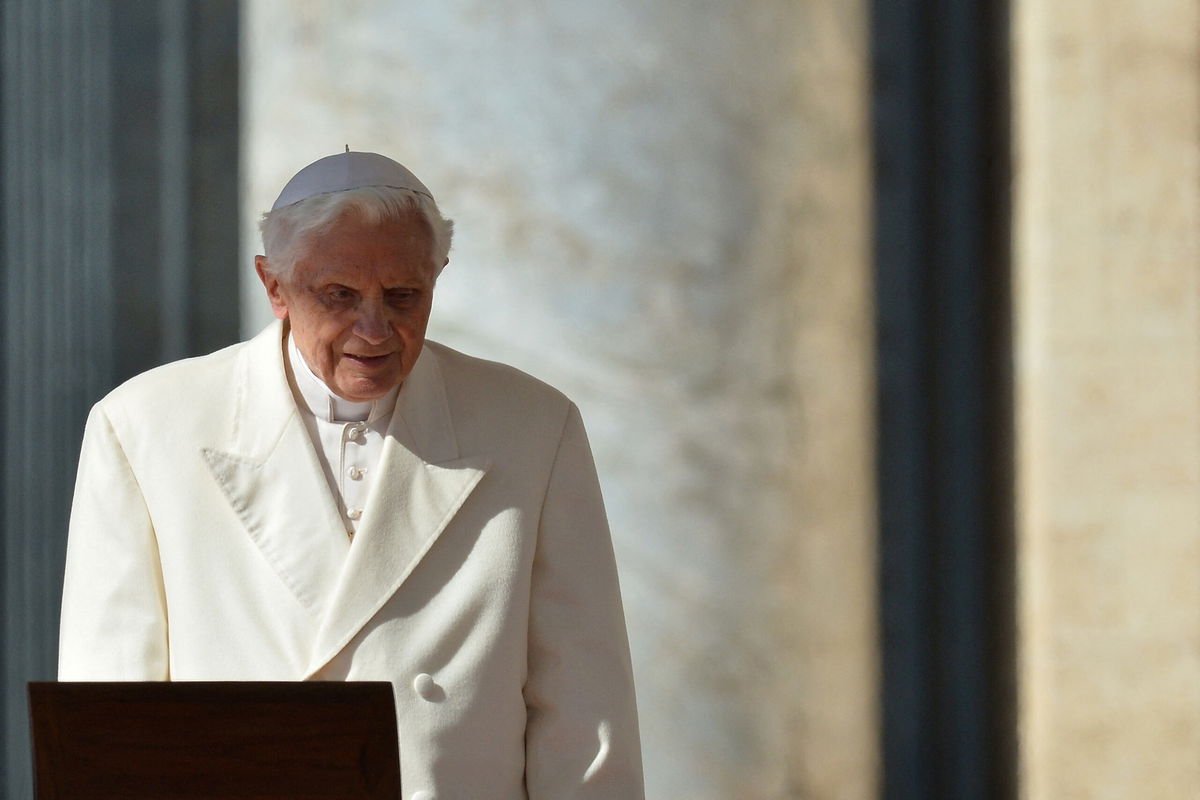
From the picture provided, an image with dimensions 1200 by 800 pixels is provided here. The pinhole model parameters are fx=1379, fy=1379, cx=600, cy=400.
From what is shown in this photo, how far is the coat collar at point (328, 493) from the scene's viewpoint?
2148 millimetres

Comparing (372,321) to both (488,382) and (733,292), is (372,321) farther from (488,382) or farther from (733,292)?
(733,292)

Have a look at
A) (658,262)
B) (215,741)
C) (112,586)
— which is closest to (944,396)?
(658,262)

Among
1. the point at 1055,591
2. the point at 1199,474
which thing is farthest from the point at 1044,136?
the point at 1055,591

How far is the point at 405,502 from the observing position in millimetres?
2225

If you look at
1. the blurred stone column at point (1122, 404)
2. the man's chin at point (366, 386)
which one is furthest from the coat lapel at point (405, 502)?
the blurred stone column at point (1122, 404)

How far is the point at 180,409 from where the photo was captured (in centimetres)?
229

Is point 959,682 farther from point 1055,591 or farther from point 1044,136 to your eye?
point 1044,136

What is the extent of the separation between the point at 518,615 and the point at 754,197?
144 cm

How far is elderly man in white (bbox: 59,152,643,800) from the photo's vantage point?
2.14 metres

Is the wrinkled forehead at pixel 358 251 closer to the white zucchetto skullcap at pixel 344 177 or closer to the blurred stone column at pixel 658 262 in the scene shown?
the white zucchetto skullcap at pixel 344 177

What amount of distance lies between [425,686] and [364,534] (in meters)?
0.25

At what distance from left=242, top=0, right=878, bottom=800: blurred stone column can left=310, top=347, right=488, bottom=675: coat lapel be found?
0.92m

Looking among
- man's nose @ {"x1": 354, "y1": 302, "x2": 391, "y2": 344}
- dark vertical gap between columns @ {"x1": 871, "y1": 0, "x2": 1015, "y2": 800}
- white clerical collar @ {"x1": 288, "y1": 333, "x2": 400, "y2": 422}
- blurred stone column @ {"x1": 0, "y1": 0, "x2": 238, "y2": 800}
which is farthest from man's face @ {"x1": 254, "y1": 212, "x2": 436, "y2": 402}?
dark vertical gap between columns @ {"x1": 871, "y1": 0, "x2": 1015, "y2": 800}

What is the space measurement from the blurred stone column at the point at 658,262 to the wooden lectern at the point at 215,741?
6.56ft
